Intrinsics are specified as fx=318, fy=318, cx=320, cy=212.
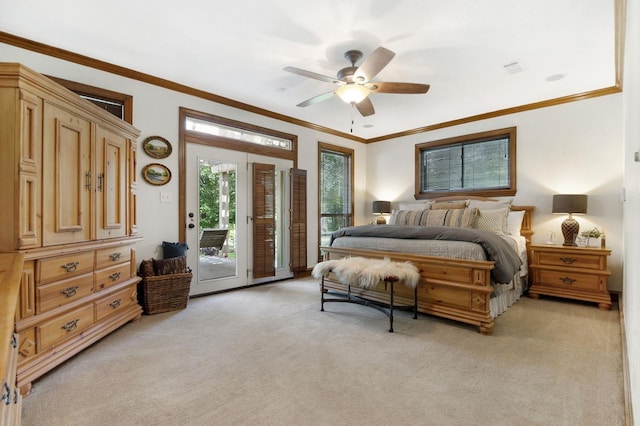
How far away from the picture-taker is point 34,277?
1.97 metres

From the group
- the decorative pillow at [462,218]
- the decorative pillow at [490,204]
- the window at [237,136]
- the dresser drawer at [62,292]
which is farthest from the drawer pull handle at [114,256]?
the decorative pillow at [490,204]

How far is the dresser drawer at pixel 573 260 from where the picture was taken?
3525mm

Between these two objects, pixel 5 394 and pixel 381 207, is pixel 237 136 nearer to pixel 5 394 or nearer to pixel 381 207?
pixel 381 207

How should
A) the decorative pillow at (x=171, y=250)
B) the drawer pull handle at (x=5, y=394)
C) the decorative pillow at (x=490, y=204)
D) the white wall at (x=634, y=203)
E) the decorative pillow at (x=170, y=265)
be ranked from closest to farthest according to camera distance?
1. the drawer pull handle at (x=5, y=394)
2. the white wall at (x=634, y=203)
3. the decorative pillow at (x=170, y=265)
4. the decorative pillow at (x=171, y=250)
5. the decorative pillow at (x=490, y=204)

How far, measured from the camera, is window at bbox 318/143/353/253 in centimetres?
575

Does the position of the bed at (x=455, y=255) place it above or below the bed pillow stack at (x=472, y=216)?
below

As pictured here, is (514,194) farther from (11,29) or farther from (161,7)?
(11,29)

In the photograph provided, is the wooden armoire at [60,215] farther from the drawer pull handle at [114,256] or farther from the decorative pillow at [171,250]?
the decorative pillow at [171,250]

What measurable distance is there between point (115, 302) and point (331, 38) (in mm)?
2947

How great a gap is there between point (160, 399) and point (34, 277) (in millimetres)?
1105

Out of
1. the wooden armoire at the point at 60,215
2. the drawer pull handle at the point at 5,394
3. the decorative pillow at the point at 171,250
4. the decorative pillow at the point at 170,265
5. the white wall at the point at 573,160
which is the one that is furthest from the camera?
the white wall at the point at 573,160

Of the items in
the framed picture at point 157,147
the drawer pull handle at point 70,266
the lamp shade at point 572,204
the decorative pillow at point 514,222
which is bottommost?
the drawer pull handle at point 70,266

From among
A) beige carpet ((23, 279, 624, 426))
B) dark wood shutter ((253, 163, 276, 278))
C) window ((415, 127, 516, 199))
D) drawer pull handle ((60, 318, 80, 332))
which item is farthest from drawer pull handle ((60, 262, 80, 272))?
window ((415, 127, 516, 199))

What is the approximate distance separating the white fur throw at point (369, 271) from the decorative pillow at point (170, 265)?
1.47m
